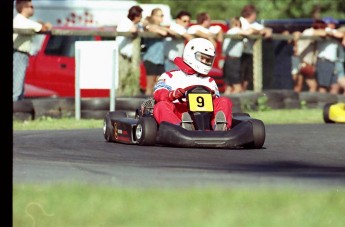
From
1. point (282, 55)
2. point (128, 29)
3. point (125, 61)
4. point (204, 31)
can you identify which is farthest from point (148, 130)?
point (282, 55)

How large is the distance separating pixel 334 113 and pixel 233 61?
415 cm

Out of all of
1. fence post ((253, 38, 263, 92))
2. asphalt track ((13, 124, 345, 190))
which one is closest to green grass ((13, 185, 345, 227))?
asphalt track ((13, 124, 345, 190))

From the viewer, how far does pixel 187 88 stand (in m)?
13.3

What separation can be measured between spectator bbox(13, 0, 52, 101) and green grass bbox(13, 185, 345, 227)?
9.88 metres

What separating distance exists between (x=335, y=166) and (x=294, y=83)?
13.7 m

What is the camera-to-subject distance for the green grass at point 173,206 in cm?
714

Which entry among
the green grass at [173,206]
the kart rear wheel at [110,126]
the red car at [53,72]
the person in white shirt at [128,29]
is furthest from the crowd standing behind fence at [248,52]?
the green grass at [173,206]

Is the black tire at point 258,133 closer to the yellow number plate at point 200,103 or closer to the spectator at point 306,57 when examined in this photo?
the yellow number plate at point 200,103

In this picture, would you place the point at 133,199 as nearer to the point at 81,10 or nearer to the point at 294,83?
the point at 294,83

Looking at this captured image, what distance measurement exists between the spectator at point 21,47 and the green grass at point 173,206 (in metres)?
9.68

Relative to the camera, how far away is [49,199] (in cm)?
802

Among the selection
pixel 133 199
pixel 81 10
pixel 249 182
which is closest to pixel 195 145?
pixel 249 182

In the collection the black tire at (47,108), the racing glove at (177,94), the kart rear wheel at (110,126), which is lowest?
the black tire at (47,108)
